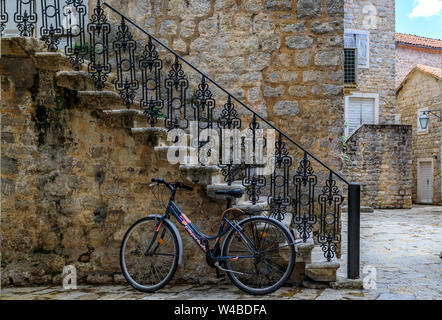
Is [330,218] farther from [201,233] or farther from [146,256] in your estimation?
[146,256]

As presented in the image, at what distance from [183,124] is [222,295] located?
250 centimetres

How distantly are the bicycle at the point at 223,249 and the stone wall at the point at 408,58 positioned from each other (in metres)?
20.5

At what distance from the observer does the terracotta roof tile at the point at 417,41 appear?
70.1 ft

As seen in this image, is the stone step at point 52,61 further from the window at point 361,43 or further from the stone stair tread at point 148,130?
the window at point 361,43

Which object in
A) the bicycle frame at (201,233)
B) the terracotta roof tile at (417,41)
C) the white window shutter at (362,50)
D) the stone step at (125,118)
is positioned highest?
the terracotta roof tile at (417,41)

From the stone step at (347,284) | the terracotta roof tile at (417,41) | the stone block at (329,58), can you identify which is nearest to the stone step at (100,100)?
the stone block at (329,58)

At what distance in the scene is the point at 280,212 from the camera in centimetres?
409

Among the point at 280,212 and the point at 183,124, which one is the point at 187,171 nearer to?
the point at 280,212

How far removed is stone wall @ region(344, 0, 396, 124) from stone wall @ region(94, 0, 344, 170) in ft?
44.6

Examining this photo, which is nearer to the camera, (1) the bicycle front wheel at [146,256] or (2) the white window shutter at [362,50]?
(1) the bicycle front wheel at [146,256]

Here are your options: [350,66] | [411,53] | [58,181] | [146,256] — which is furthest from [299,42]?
[411,53]

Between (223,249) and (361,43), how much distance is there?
16.7 metres

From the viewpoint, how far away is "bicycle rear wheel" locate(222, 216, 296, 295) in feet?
12.3

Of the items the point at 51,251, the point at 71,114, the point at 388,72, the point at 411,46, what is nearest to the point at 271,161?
the point at 71,114
